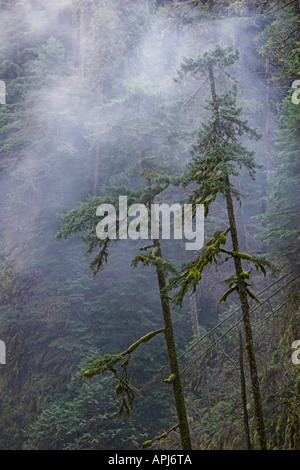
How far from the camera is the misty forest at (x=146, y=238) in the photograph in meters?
8.07

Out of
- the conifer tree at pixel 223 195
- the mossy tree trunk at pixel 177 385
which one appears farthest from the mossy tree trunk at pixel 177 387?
the conifer tree at pixel 223 195

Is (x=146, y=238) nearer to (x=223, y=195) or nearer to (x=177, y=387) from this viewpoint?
(x=223, y=195)

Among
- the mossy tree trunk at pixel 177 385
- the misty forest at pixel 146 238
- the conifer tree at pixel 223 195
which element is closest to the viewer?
the conifer tree at pixel 223 195

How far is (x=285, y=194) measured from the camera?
11062mm

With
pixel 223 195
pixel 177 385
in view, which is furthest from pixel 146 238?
pixel 177 385

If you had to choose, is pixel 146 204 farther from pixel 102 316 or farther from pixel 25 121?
pixel 25 121

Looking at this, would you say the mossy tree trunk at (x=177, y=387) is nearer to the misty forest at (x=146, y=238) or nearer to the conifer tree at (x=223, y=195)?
the misty forest at (x=146, y=238)

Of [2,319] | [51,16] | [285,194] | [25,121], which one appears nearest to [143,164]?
[285,194]

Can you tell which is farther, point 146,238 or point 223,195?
point 146,238

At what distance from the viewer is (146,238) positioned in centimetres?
933

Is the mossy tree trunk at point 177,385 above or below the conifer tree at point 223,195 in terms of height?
below

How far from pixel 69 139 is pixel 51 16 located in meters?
15.1

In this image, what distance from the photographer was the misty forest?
26.5 ft

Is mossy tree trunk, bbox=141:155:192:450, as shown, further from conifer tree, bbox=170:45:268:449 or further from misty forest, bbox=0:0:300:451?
conifer tree, bbox=170:45:268:449
